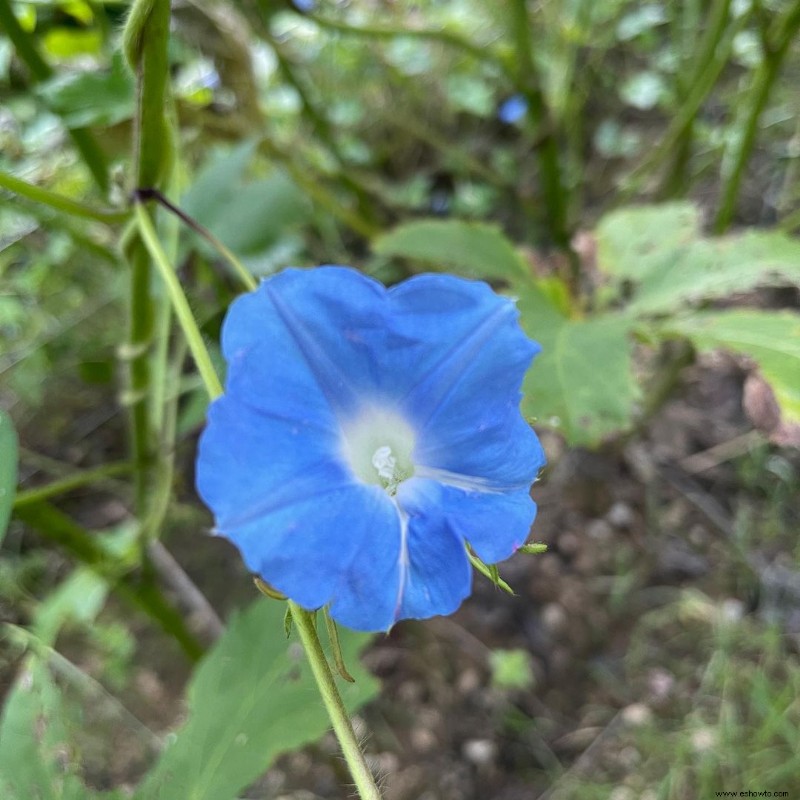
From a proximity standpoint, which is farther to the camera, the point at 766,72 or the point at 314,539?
the point at 766,72

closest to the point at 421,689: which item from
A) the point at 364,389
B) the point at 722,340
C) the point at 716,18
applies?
the point at 722,340

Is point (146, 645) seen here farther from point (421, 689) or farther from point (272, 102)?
point (272, 102)

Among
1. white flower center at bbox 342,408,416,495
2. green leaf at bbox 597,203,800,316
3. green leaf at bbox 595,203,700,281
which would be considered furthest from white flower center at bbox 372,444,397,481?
green leaf at bbox 595,203,700,281

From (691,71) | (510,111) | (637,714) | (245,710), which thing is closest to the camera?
(245,710)

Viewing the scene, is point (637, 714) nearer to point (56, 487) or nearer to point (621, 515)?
point (621, 515)

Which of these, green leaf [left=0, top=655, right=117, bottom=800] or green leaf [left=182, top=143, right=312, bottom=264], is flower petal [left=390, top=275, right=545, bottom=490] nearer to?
Answer: green leaf [left=0, top=655, right=117, bottom=800]

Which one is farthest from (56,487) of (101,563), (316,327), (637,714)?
(637,714)

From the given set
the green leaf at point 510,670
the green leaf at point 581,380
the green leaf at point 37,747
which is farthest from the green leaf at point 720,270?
the green leaf at point 37,747
